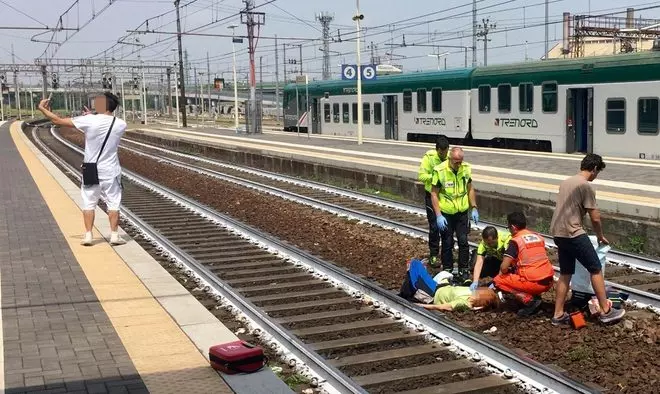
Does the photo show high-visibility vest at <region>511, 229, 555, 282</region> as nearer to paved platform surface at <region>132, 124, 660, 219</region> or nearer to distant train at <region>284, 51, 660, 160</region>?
paved platform surface at <region>132, 124, 660, 219</region>

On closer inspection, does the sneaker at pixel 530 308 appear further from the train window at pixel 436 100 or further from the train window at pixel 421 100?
the train window at pixel 421 100

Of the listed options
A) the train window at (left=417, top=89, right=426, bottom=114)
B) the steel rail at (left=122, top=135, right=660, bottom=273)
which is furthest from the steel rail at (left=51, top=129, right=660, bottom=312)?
the train window at (left=417, top=89, right=426, bottom=114)

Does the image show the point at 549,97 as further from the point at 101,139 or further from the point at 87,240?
the point at 87,240

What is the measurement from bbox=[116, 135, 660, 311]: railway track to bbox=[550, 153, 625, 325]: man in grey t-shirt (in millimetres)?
1047

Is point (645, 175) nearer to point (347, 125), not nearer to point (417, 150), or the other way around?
point (417, 150)

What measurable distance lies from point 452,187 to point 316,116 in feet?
106

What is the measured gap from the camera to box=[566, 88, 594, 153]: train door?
2125 cm

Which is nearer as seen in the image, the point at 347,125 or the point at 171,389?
the point at 171,389

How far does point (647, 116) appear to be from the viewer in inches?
753

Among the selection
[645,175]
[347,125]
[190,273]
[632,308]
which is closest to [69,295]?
[190,273]

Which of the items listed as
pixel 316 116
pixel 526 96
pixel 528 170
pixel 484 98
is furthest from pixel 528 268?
pixel 316 116

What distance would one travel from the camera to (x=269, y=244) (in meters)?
10.8

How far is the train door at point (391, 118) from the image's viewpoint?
31.8 m

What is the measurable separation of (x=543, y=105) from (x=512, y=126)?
2.01 metres
